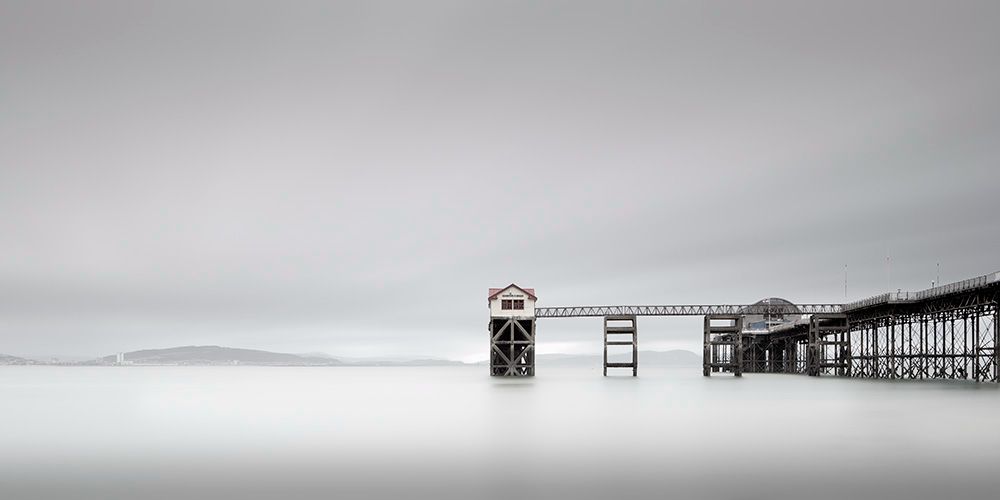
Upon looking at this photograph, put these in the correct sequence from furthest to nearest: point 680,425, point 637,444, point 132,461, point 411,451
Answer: point 680,425 → point 637,444 → point 411,451 → point 132,461

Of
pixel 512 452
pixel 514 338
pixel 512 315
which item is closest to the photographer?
pixel 512 452

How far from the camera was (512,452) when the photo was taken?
24750 millimetres

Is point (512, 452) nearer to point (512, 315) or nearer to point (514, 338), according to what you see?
point (512, 315)

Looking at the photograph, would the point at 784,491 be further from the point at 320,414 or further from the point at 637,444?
the point at 320,414

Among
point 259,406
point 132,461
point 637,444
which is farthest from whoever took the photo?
point 259,406

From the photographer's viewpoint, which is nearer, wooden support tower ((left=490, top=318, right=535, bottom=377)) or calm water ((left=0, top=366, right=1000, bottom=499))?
calm water ((left=0, top=366, right=1000, bottom=499))

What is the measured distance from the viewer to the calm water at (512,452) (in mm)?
18328

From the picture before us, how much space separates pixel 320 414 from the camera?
40.6 m

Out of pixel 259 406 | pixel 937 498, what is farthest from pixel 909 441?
pixel 259 406

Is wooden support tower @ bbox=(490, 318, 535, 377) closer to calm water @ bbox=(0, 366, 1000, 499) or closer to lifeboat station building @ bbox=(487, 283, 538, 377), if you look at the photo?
lifeboat station building @ bbox=(487, 283, 538, 377)

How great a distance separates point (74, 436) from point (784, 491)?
24.9 metres

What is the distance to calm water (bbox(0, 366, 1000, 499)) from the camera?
18328 millimetres


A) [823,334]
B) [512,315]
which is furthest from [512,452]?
[823,334]

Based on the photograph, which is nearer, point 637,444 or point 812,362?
point 637,444
